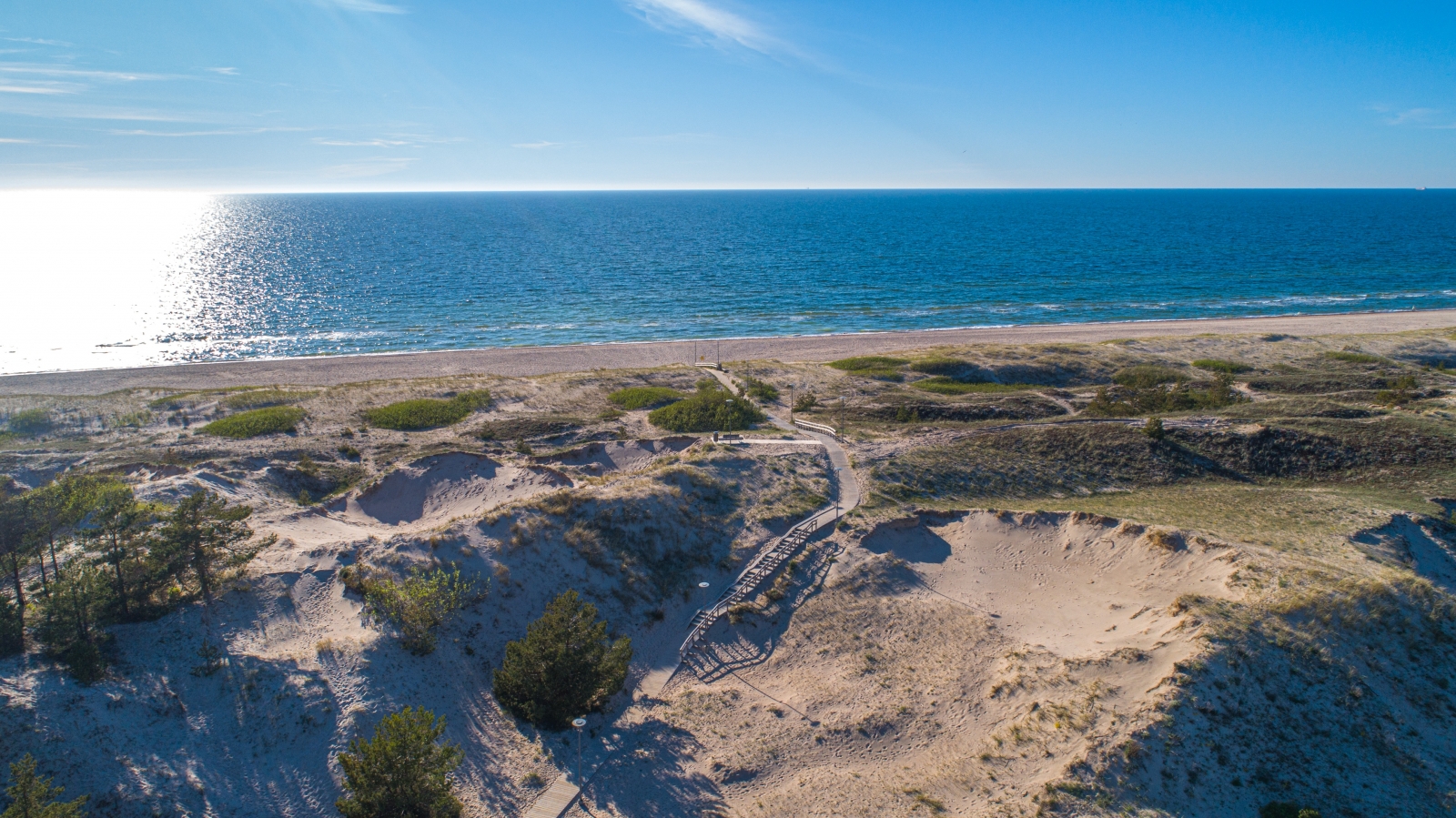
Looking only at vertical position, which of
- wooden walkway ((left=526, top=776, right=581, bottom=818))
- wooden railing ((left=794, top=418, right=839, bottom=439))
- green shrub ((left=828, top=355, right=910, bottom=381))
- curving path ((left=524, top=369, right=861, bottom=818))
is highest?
green shrub ((left=828, top=355, right=910, bottom=381))

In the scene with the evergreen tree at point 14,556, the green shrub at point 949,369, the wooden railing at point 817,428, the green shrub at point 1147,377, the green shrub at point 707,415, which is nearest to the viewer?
the evergreen tree at point 14,556

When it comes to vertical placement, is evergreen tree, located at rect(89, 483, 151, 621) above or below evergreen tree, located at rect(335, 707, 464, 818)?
above

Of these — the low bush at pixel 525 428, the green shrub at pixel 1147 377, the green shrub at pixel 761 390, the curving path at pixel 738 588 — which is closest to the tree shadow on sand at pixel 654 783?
the curving path at pixel 738 588

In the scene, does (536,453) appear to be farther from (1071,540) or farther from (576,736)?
(1071,540)

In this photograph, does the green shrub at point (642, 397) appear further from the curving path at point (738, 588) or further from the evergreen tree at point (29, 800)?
the evergreen tree at point (29, 800)

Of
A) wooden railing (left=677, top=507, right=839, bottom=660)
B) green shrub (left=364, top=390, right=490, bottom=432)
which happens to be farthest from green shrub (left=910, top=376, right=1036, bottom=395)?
green shrub (left=364, top=390, right=490, bottom=432)

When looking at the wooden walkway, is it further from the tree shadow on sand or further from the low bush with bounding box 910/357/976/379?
the low bush with bounding box 910/357/976/379

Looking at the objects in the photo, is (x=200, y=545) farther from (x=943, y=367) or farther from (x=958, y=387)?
(x=943, y=367)
